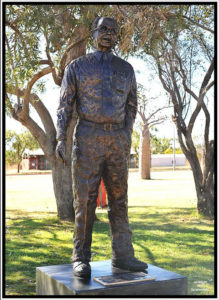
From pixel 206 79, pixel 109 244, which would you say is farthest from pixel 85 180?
pixel 206 79

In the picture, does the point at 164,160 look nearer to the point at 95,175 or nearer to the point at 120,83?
the point at 120,83

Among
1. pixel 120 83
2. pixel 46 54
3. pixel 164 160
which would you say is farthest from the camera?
pixel 164 160

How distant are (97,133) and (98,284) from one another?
151 centimetres

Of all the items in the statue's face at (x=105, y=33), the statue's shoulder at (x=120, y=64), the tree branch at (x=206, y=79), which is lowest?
the statue's shoulder at (x=120, y=64)

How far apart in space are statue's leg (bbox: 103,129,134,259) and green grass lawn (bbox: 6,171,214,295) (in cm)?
179

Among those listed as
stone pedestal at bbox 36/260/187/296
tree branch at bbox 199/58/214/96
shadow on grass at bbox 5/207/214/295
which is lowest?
shadow on grass at bbox 5/207/214/295

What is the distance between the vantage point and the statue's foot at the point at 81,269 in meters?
4.69

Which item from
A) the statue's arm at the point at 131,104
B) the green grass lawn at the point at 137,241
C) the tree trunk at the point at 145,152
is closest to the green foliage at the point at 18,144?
the tree trunk at the point at 145,152

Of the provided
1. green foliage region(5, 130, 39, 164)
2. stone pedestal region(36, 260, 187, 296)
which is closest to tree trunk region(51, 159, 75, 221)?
stone pedestal region(36, 260, 187, 296)

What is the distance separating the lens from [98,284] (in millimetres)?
4461

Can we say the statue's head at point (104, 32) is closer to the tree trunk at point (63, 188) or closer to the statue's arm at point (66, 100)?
the statue's arm at point (66, 100)

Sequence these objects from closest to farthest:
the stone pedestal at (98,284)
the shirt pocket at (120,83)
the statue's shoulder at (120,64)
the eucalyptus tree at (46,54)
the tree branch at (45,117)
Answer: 1. the stone pedestal at (98,284)
2. the shirt pocket at (120,83)
3. the statue's shoulder at (120,64)
4. the eucalyptus tree at (46,54)
5. the tree branch at (45,117)

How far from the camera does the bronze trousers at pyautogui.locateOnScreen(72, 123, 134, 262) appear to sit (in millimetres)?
4793

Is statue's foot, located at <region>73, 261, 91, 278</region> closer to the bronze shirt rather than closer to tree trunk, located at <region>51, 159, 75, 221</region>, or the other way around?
the bronze shirt
